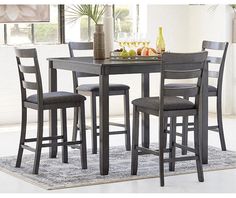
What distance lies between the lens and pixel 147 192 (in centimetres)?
532

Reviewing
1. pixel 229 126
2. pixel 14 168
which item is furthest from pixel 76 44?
pixel 229 126

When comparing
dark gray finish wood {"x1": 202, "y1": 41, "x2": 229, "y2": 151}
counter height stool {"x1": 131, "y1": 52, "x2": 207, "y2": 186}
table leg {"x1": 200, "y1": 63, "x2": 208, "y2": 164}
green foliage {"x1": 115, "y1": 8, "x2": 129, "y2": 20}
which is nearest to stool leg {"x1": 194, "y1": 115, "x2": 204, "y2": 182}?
counter height stool {"x1": 131, "y1": 52, "x2": 207, "y2": 186}

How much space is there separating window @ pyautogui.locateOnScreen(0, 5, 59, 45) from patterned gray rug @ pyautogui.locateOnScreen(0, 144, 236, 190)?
240cm

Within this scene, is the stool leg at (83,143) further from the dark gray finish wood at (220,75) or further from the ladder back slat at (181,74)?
the dark gray finish wood at (220,75)

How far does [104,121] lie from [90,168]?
491 millimetres

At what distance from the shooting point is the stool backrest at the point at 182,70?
551 cm

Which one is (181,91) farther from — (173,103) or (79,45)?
(79,45)

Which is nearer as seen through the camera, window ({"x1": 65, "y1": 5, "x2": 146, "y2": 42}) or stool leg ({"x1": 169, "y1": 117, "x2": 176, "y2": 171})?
stool leg ({"x1": 169, "y1": 117, "x2": 176, "y2": 171})

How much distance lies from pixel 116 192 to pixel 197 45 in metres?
4.70

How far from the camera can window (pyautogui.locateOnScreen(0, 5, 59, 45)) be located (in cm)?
879

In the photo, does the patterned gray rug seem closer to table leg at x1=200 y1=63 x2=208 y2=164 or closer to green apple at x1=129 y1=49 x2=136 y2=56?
table leg at x1=200 y1=63 x2=208 y2=164

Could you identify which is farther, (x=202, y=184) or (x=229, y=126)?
(x=229, y=126)

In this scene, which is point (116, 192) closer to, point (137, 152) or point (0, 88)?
point (137, 152)

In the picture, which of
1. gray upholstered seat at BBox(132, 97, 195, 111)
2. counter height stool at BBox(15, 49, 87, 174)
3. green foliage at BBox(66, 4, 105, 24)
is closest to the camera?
gray upholstered seat at BBox(132, 97, 195, 111)
